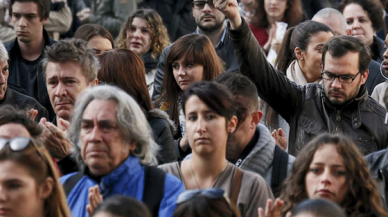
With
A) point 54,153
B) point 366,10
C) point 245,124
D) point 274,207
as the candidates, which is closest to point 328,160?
point 274,207

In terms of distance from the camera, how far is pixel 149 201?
4.93 metres

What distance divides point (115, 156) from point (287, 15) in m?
5.09

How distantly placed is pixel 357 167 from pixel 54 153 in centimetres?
197

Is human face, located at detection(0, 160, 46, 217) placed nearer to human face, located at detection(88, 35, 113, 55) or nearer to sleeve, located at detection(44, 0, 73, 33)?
human face, located at detection(88, 35, 113, 55)

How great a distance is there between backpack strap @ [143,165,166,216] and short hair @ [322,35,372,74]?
1967mm

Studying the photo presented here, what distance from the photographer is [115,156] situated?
5.05 m

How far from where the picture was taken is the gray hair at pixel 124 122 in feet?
16.8

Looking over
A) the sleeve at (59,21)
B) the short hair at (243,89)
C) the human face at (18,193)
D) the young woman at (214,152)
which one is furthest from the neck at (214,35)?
the human face at (18,193)

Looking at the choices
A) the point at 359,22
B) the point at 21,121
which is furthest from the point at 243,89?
the point at 359,22

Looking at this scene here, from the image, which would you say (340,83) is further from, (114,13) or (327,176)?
(114,13)

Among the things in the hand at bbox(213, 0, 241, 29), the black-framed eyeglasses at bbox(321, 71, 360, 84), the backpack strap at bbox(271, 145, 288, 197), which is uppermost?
the hand at bbox(213, 0, 241, 29)

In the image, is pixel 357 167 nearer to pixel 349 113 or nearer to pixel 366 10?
pixel 349 113

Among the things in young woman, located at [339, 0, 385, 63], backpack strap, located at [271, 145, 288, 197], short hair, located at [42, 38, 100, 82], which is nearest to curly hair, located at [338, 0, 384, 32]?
young woman, located at [339, 0, 385, 63]

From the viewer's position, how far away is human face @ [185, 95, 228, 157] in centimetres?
525
